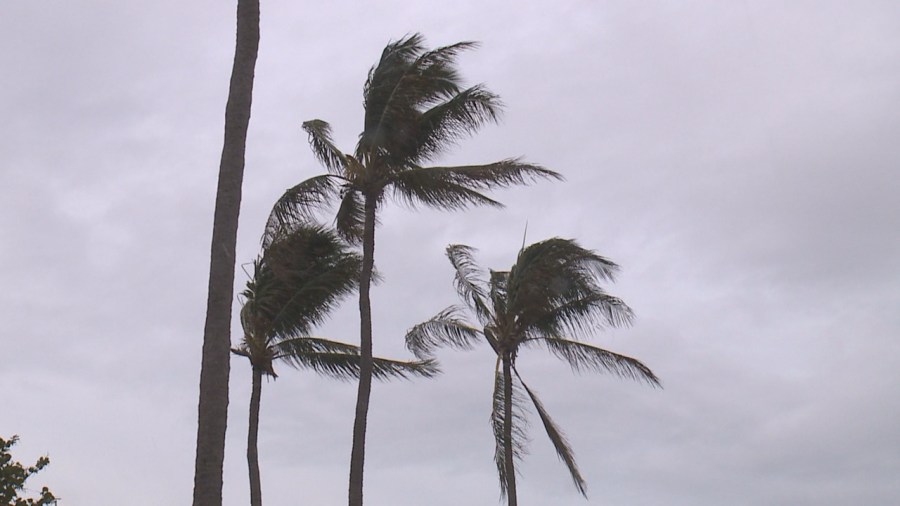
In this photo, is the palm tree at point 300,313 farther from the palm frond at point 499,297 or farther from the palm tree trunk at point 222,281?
the palm tree trunk at point 222,281

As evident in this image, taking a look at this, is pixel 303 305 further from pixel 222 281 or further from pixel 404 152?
pixel 222 281

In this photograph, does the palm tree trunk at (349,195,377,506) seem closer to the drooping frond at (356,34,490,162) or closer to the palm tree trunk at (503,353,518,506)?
the drooping frond at (356,34,490,162)

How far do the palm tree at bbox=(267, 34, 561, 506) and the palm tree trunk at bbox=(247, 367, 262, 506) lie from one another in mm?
4691

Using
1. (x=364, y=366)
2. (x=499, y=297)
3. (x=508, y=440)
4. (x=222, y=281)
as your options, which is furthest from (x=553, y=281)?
(x=222, y=281)

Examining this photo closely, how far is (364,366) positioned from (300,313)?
16.0ft

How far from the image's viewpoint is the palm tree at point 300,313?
1025 inches

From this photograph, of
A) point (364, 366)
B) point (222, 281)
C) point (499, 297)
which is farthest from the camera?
point (499, 297)

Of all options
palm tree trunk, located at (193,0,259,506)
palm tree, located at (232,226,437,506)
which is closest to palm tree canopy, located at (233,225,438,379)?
palm tree, located at (232,226,437,506)

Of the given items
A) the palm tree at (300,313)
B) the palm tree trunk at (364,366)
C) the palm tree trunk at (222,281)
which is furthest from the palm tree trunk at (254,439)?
the palm tree trunk at (222,281)

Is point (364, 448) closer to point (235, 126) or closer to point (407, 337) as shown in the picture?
point (407, 337)

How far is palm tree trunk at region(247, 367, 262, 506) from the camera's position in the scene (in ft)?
83.7

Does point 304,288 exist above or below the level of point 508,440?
above

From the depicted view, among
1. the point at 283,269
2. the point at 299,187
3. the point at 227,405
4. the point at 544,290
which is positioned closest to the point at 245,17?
the point at 227,405

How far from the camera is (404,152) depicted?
23.2 metres
